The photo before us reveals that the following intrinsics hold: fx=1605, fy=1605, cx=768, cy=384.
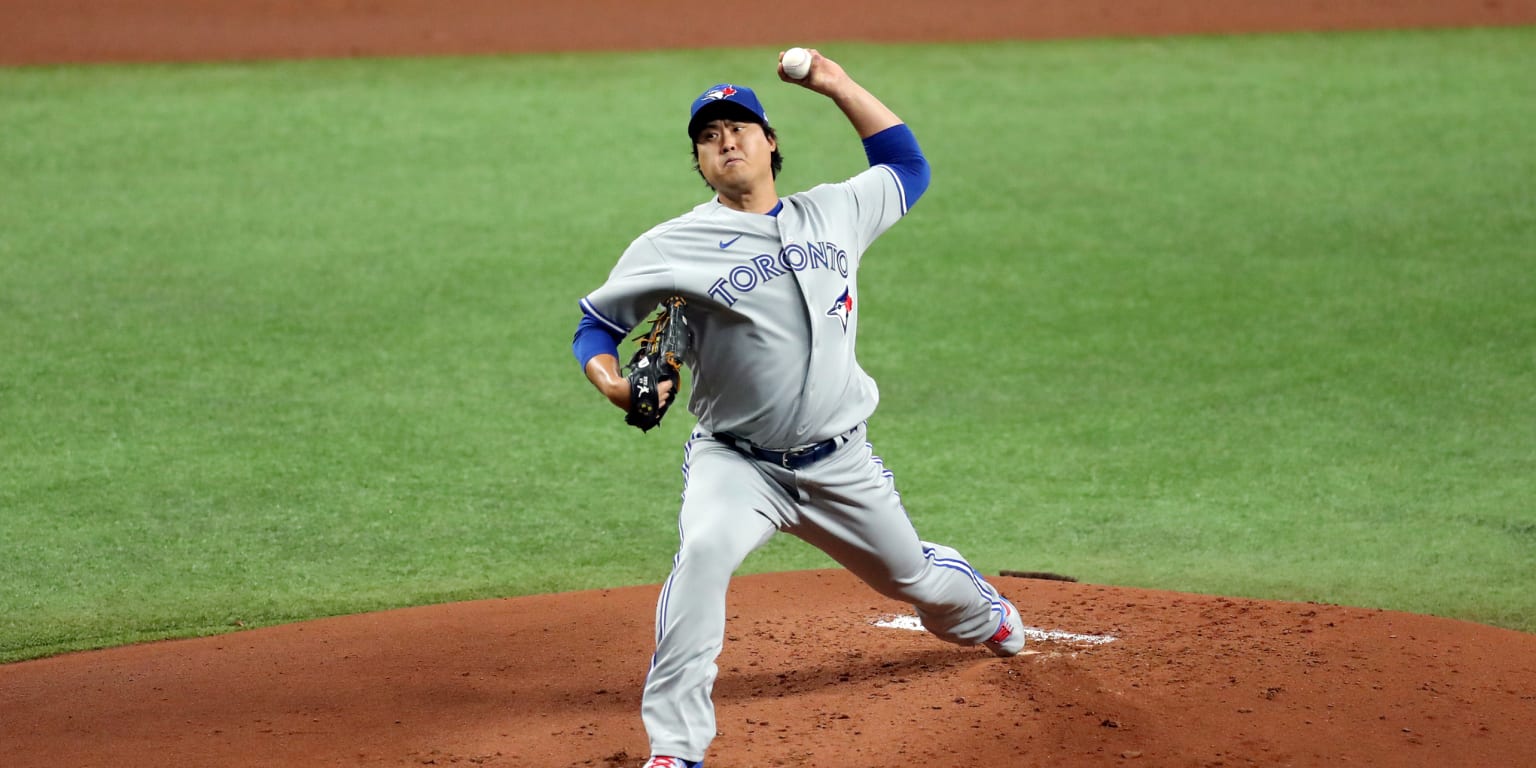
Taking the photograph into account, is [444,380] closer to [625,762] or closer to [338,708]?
[338,708]

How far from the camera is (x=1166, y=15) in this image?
13906 millimetres

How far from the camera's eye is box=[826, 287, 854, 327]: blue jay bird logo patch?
3883mm

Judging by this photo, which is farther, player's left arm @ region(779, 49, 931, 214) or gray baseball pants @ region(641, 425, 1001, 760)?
player's left arm @ region(779, 49, 931, 214)

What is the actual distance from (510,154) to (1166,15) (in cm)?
625

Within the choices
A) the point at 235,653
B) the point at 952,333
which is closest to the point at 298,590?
the point at 235,653

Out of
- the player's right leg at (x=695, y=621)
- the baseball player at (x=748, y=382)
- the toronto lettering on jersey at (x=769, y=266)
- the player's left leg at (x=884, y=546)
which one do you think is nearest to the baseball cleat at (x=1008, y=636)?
the player's left leg at (x=884, y=546)

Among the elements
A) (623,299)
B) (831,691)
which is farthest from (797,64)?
(831,691)

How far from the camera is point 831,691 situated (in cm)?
420

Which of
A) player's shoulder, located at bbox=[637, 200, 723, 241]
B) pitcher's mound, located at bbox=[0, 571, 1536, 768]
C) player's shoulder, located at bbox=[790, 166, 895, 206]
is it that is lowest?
pitcher's mound, located at bbox=[0, 571, 1536, 768]

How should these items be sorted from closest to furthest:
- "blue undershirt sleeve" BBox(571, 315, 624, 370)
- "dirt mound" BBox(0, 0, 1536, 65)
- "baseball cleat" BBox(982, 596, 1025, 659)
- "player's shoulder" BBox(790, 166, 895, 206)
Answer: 1. "blue undershirt sleeve" BBox(571, 315, 624, 370)
2. "player's shoulder" BBox(790, 166, 895, 206)
3. "baseball cleat" BBox(982, 596, 1025, 659)
4. "dirt mound" BBox(0, 0, 1536, 65)

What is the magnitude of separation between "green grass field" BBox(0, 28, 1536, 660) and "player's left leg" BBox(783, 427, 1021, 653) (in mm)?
1350

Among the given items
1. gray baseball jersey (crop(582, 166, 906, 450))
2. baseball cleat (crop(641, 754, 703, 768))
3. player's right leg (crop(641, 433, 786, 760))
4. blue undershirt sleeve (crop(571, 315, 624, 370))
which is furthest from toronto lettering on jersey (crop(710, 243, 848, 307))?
baseball cleat (crop(641, 754, 703, 768))

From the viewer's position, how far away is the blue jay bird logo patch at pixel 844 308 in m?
3.88

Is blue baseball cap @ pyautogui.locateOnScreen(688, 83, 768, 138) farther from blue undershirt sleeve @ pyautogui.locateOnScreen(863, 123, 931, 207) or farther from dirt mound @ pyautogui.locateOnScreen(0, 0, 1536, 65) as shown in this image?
dirt mound @ pyautogui.locateOnScreen(0, 0, 1536, 65)
